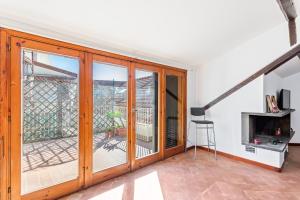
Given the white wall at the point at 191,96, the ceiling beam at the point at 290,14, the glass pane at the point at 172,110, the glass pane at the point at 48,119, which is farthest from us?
the white wall at the point at 191,96

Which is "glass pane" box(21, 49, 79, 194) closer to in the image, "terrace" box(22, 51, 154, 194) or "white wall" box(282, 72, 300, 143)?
"terrace" box(22, 51, 154, 194)

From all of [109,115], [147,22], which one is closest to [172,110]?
[109,115]

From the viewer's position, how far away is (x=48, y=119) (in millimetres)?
2150

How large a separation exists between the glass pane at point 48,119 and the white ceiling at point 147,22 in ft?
1.26

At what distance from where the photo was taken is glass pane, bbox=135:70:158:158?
3.15 meters

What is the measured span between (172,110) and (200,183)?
1.68 meters

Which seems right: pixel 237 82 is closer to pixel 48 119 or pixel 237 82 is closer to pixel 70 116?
pixel 70 116

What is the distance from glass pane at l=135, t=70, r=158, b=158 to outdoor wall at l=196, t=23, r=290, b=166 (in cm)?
148

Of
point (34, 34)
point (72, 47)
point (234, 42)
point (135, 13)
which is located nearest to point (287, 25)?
point (234, 42)

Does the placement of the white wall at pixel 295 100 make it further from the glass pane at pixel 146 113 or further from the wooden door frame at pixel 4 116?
the wooden door frame at pixel 4 116

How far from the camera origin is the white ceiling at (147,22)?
1.74 metres

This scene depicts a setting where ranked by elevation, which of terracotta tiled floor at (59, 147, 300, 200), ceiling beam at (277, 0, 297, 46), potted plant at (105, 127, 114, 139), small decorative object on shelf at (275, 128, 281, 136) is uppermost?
ceiling beam at (277, 0, 297, 46)

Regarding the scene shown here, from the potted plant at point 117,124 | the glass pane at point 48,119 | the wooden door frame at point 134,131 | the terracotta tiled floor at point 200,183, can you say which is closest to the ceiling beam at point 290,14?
the wooden door frame at point 134,131

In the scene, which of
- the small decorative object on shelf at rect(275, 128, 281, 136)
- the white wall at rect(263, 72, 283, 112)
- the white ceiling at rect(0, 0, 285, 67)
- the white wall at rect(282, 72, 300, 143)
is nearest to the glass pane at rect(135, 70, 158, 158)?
the white ceiling at rect(0, 0, 285, 67)
